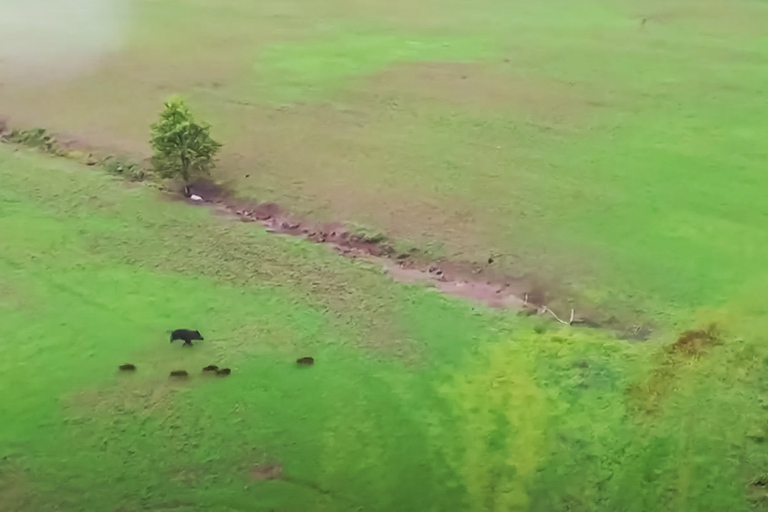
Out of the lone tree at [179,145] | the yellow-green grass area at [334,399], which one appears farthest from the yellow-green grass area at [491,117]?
the yellow-green grass area at [334,399]

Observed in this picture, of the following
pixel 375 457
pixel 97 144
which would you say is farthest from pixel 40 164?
pixel 375 457

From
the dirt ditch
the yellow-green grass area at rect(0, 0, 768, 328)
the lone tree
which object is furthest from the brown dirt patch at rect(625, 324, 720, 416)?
the lone tree

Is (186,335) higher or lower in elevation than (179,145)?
lower

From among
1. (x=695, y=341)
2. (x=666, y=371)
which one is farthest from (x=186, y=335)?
(x=695, y=341)

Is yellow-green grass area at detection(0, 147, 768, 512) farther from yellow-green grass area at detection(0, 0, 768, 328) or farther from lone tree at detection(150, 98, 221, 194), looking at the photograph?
lone tree at detection(150, 98, 221, 194)

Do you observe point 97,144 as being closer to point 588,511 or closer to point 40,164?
point 40,164

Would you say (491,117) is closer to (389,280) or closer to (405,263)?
(405,263)

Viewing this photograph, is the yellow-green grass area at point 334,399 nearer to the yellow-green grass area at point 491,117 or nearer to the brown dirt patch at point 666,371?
the brown dirt patch at point 666,371
